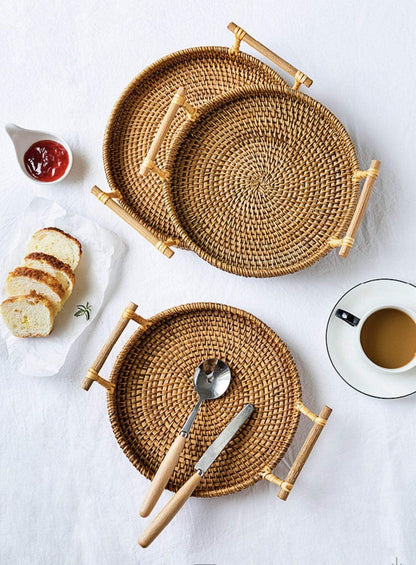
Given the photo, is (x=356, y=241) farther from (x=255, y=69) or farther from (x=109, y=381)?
(x=109, y=381)

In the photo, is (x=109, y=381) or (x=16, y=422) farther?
(x=16, y=422)

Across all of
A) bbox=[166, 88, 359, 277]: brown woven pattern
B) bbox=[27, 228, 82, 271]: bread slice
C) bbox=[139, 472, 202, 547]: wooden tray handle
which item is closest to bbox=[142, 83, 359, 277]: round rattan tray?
bbox=[166, 88, 359, 277]: brown woven pattern

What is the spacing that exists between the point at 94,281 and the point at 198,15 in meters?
0.53

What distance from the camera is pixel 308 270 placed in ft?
3.65

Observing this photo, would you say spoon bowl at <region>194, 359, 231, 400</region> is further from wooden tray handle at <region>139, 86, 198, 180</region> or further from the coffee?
wooden tray handle at <region>139, 86, 198, 180</region>

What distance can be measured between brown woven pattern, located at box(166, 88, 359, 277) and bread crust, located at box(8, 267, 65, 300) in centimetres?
26

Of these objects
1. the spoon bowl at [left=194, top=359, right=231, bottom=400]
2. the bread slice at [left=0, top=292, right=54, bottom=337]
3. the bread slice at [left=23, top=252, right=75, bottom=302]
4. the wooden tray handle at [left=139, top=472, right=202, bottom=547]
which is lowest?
the wooden tray handle at [left=139, top=472, right=202, bottom=547]

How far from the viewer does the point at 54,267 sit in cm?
112

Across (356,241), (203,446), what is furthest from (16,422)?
(356,241)

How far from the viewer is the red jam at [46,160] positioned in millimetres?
1140

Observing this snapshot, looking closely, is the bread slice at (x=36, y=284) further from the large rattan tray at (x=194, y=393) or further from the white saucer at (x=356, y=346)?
the white saucer at (x=356, y=346)

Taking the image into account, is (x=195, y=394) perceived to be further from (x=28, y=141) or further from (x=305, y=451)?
(x=28, y=141)

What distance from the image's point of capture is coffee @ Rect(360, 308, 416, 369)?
1028 mm

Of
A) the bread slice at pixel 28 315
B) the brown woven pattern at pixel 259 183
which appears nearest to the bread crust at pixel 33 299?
the bread slice at pixel 28 315
